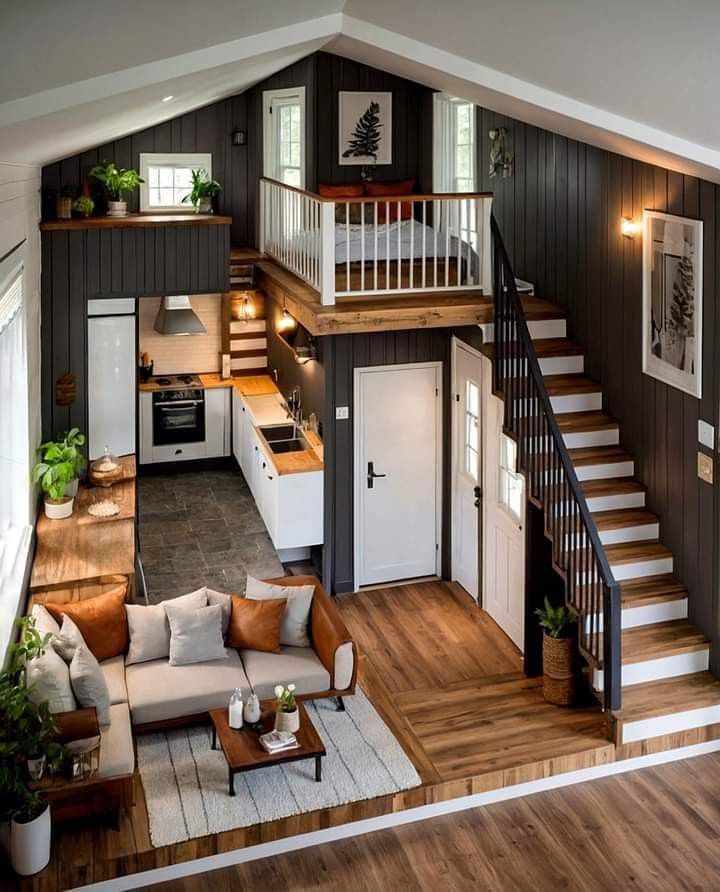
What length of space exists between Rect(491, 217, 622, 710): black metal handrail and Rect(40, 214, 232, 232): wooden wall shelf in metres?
2.50

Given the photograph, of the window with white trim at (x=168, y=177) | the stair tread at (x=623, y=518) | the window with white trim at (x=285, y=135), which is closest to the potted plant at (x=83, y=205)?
the window with white trim at (x=168, y=177)

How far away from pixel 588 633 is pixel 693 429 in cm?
145

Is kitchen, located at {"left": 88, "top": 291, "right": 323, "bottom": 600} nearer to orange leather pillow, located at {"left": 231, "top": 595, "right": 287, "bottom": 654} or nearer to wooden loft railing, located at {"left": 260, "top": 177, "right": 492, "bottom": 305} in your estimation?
wooden loft railing, located at {"left": 260, "top": 177, "right": 492, "bottom": 305}

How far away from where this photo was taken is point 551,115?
613cm

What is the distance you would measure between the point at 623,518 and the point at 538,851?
8.00 ft

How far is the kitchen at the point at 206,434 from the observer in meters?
Answer: 9.30

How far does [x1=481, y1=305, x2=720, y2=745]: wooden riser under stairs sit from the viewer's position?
6707mm

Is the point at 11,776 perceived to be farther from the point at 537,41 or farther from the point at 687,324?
the point at 687,324

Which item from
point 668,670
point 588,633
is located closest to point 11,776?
point 588,633

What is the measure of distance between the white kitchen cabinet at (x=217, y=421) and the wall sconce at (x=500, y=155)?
13.5 feet

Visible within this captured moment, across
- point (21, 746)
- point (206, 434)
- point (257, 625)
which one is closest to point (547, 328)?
point (257, 625)

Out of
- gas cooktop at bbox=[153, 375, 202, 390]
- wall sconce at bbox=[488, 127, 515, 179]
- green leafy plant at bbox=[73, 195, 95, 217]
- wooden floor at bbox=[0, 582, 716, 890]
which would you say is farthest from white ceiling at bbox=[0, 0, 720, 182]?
gas cooktop at bbox=[153, 375, 202, 390]

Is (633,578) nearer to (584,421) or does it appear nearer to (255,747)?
(584,421)

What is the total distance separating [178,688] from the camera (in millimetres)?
6621
